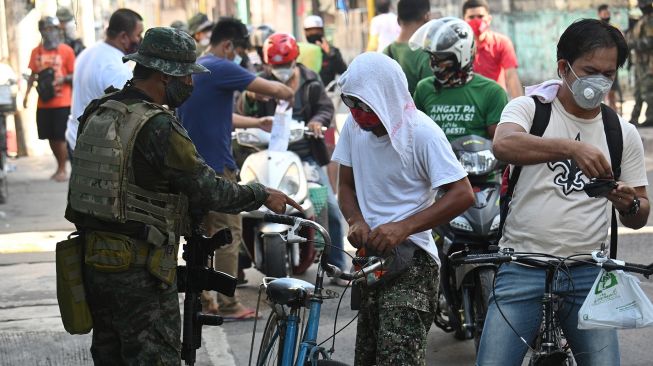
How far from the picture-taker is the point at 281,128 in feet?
29.3

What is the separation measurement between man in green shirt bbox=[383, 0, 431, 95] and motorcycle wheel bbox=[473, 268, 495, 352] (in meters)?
1.84

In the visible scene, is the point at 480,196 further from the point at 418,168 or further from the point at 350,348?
the point at 418,168

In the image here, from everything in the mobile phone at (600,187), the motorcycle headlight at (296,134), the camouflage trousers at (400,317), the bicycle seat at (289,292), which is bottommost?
the motorcycle headlight at (296,134)

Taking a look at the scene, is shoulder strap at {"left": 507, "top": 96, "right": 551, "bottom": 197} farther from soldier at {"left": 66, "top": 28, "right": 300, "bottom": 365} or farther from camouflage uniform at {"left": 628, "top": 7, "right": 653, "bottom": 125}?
camouflage uniform at {"left": 628, "top": 7, "right": 653, "bottom": 125}

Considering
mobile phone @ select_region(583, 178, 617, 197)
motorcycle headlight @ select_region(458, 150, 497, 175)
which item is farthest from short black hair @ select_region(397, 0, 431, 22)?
mobile phone @ select_region(583, 178, 617, 197)

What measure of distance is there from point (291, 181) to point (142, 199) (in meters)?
4.15

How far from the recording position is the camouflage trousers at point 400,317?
4723 mm

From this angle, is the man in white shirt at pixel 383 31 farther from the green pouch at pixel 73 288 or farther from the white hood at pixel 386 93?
the green pouch at pixel 73 288

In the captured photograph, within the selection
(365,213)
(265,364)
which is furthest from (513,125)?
(265,364)

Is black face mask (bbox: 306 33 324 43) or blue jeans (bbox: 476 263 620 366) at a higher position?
blue jeans (bbox: 476 263 620 366)

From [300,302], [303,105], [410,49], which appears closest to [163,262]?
[300,302]

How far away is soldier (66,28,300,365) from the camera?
15.6ft

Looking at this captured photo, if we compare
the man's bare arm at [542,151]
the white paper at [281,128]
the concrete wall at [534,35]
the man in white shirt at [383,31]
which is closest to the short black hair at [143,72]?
the man's bare arm at [542,151]

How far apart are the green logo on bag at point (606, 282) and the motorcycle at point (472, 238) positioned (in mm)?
2271
